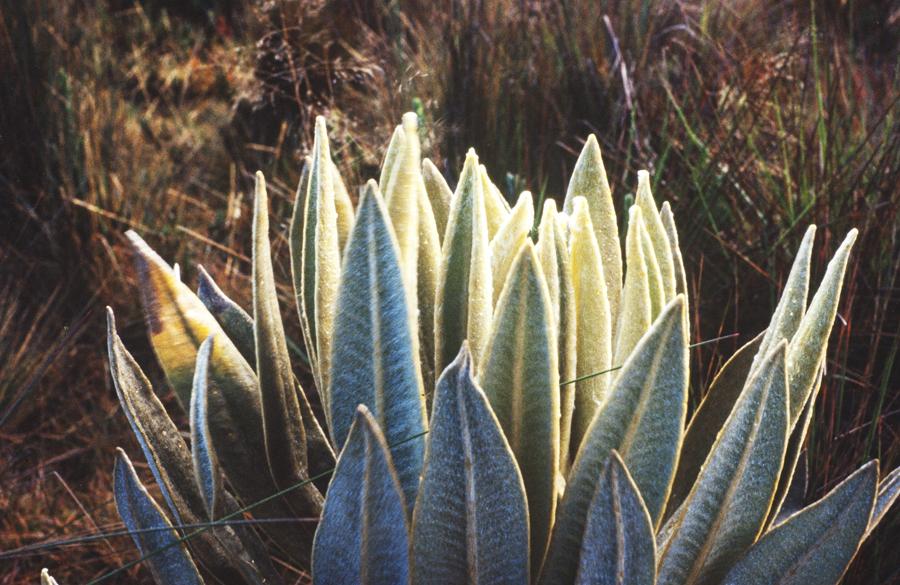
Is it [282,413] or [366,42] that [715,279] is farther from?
[366,42]

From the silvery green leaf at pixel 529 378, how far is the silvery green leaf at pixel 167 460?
0.31 m

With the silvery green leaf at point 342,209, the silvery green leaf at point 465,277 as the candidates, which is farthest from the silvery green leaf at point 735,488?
the silvery green leaf at point 342,209

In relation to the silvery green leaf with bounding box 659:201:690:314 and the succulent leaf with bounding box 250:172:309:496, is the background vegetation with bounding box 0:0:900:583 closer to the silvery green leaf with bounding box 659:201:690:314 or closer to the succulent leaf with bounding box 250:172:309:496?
the silvery green leaf with bounding box 659:201:690:314

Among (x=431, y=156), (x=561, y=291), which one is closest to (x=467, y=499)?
(x=561, y=291)

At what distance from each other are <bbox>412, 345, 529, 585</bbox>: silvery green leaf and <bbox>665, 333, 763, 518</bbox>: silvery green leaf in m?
0.24

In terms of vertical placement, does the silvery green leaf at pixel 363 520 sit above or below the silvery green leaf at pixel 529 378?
below

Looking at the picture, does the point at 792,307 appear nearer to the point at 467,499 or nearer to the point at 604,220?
the point at 604,220

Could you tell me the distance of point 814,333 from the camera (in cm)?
83

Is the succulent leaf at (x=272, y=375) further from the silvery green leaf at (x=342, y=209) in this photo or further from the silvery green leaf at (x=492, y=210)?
the silvery green leaf at (x=492, y=210)

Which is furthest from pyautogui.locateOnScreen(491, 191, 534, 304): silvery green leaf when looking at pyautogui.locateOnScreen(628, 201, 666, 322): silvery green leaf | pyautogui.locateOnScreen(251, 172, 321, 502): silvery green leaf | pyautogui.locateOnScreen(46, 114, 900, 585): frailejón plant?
pyautogui.locateOnScreen(251, 172, 321, 502): silvery green leaf

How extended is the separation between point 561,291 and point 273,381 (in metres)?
0.28

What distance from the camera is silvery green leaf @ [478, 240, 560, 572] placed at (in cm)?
72

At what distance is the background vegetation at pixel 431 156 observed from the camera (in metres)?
1.76

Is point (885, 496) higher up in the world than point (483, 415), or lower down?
lower down
